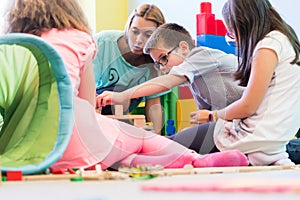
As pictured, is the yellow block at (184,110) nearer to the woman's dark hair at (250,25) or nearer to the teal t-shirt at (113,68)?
the teal t-shirt at (113,68)

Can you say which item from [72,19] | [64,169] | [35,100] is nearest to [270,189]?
[64,169]

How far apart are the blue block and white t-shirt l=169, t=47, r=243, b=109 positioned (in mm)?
479

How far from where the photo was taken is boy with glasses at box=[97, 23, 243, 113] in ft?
4.84

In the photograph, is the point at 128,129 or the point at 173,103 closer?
the point at 128,129

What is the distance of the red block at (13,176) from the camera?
0.77 meters

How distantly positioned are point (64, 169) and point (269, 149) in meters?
0.47

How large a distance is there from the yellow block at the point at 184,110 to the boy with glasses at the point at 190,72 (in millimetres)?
399

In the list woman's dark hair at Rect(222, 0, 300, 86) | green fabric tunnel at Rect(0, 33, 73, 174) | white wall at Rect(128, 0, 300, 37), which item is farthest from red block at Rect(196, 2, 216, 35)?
green fabric tunnel at Rect(0, 33, 73, 174)

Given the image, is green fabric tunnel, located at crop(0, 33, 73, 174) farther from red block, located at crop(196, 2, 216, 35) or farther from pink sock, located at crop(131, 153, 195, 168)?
red block, located at crop(196, 2, 216, 35)

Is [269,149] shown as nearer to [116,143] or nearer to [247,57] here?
[247,57]

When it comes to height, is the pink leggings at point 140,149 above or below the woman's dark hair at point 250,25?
below

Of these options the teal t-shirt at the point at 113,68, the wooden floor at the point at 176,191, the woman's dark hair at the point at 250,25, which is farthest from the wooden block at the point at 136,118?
the wooden floor at the point at 176,191

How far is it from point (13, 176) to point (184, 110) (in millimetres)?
1302

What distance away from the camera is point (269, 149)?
114 centimetres
